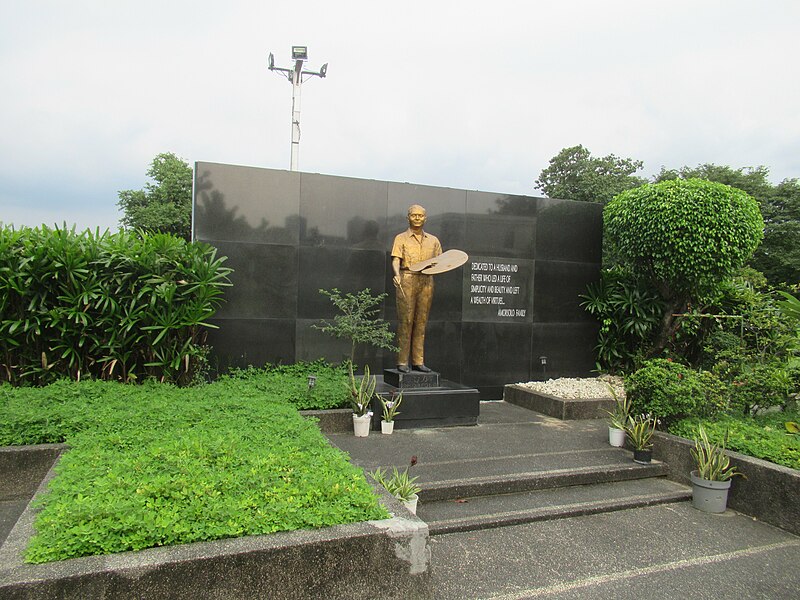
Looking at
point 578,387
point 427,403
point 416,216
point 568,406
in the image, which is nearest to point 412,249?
point 416,216

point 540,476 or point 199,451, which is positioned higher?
point 199,451

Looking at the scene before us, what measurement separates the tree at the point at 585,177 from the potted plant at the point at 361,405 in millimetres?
21103

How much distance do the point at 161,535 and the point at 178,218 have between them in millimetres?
26204

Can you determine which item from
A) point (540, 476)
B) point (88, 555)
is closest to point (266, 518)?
point (88, 555)

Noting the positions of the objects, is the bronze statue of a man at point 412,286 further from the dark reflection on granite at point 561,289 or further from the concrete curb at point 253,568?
the concrete curb at point 253,568

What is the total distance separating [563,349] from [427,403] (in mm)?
3624

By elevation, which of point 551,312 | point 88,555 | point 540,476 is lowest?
point 540,476

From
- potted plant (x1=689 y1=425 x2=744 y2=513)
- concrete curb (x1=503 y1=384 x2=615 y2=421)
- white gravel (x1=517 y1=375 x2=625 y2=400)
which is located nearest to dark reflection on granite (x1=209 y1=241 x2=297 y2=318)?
concrete curb (x1=503 y1=384 x2=615 y2=421)

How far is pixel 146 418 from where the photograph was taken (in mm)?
4645

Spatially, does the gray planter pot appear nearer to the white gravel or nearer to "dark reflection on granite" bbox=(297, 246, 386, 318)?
the white gravel

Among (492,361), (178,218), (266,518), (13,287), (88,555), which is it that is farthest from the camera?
(178,218)

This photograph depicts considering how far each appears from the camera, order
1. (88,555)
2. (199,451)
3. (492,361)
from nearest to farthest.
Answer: (88,555) < (199,451) < (492,361)

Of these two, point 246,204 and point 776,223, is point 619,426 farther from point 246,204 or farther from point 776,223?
point 776,223

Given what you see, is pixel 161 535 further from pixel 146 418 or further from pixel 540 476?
pixel 540 476
